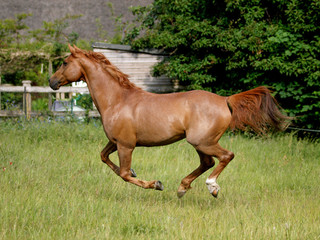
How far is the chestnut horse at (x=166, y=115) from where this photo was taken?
5.29 metres

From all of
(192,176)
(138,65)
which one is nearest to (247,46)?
(138,65)

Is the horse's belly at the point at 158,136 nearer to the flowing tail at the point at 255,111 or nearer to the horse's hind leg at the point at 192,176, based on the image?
the horse's hind leg at the point at 192,176

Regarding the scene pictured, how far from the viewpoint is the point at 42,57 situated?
19.7m

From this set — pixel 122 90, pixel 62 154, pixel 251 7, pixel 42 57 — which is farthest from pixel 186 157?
pixel 42 57

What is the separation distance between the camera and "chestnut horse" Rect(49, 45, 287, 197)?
5293mm

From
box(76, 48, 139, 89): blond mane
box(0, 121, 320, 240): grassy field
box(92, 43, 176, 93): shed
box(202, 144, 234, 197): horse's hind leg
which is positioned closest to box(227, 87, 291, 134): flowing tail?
box(202, 144, 234, 197): horse's hind leg

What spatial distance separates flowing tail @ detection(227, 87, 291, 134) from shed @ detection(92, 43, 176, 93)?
920cm

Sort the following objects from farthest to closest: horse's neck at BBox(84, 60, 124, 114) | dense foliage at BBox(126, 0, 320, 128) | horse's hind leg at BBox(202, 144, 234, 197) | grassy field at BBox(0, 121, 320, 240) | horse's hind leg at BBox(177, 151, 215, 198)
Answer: dense foliage at BBox(126, 0, 320, 128) < horse's neck at BBox(84, 60, 124, 114) < horse's hind leg at BBox(177, 151, 215, 198) < horse's hind leg at BBox(202, 144, 234, 197) < grassy field at BBox(0, 121, 320, 240)

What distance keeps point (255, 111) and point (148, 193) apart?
205cm

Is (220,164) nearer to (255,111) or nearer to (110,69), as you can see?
(255,111)

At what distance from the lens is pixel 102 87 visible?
19.2 ft

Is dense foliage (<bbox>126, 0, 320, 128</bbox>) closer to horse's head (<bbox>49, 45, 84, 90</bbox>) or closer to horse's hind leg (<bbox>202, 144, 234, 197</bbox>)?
horse's hind leg (<bbox>202, 144, 234, 197</bbox>)

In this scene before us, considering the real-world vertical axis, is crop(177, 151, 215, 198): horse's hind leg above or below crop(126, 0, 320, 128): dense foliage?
below

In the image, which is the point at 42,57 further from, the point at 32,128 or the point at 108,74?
the point at 108,74
